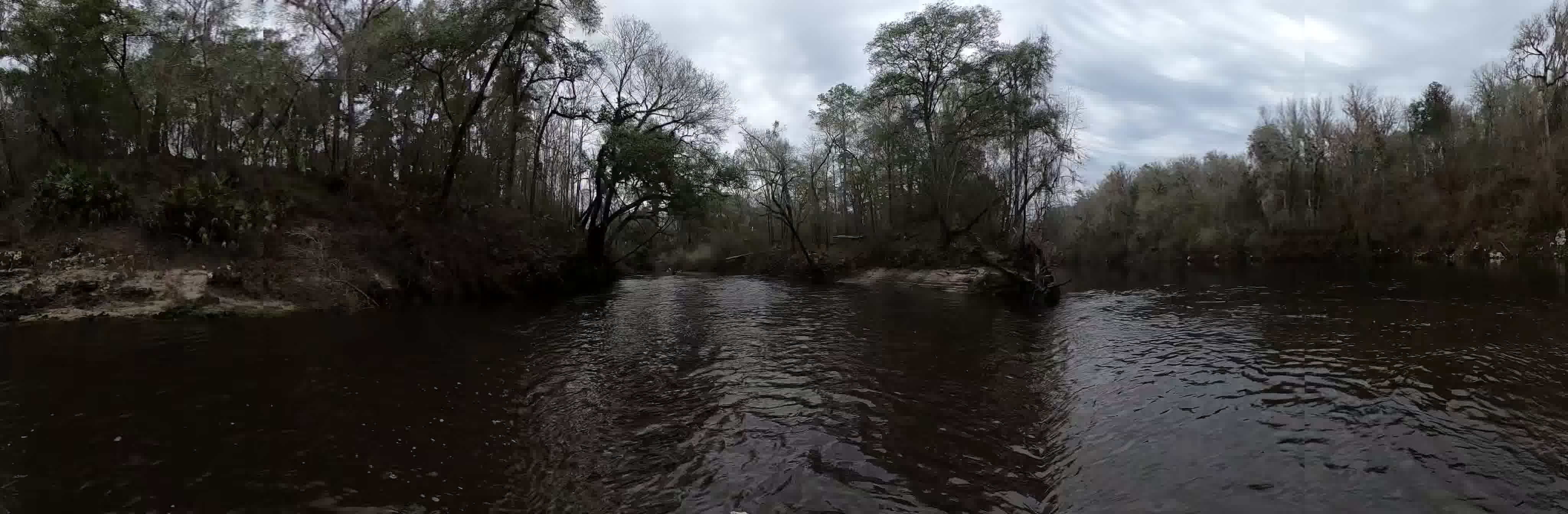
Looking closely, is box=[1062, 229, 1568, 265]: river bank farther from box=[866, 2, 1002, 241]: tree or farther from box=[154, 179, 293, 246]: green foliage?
box=[154, 179, 293, 246]: green foliage

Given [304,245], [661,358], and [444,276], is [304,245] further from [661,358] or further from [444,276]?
[661,358]

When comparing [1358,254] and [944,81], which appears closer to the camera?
[944,81]

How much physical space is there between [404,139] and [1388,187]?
212ft

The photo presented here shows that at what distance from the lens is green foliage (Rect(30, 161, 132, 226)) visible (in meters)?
17.1

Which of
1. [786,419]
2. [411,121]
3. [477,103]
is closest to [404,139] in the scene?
[411,121]

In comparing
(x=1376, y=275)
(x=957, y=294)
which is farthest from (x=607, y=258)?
(x=1376, y=275)

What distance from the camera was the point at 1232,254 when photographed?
52844 mm

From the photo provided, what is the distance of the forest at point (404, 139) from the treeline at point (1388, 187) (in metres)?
8.64

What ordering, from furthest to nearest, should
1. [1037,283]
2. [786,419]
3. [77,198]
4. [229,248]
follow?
[1037,283], [229,248], [77,198], [786,419]

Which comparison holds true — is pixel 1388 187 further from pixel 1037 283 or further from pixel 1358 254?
pixel 1037 283

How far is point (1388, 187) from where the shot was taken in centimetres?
4584

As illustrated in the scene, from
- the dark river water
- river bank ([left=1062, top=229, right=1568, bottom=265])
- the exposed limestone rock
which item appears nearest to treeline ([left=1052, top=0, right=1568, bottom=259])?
river bank ([left=1062, top=229, right=1568, bottom=265])

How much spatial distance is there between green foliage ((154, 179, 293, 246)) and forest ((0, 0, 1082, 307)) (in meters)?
0.06

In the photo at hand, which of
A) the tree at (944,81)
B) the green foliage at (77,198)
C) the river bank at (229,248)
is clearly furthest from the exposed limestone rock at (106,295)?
the tree at (944,81)
